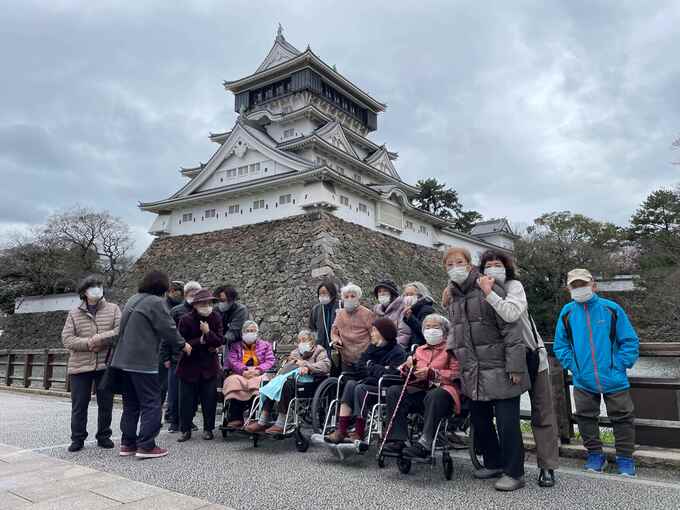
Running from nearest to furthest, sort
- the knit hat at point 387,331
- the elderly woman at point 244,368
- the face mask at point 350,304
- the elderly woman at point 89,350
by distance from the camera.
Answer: the knit hat at point 387,331 → the elderly woman at point 89,350 → the face mask at point 350,304 → the elderly woman at point 244,368

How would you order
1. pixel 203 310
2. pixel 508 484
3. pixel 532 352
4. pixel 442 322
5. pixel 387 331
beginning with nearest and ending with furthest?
1. pixel 508 484
2. pixel 532 352
3. pixel 442 322
4. pixel 387 331
5. pixel 203 310

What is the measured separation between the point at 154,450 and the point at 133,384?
66cm

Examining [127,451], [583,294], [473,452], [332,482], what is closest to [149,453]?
[127,451]

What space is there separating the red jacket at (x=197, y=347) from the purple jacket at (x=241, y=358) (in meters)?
0.24

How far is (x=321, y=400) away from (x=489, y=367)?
1961mm

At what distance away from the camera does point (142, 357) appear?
4.30 metres

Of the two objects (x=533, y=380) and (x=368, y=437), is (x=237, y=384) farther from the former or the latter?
(x=533, y=380)

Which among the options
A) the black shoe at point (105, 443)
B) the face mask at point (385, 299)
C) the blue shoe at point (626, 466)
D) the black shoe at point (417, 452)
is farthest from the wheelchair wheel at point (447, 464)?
the black shoe at point (105, 443)

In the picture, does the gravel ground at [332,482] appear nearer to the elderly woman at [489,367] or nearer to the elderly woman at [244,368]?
the elderly woman at [489,367]

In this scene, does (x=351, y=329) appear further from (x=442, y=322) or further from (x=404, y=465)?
(x=404, y=465)

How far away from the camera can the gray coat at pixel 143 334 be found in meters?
4.27

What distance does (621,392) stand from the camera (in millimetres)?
3480

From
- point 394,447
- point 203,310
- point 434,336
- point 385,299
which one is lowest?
point 394,447

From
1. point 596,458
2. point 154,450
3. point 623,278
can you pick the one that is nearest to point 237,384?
point 154,450
